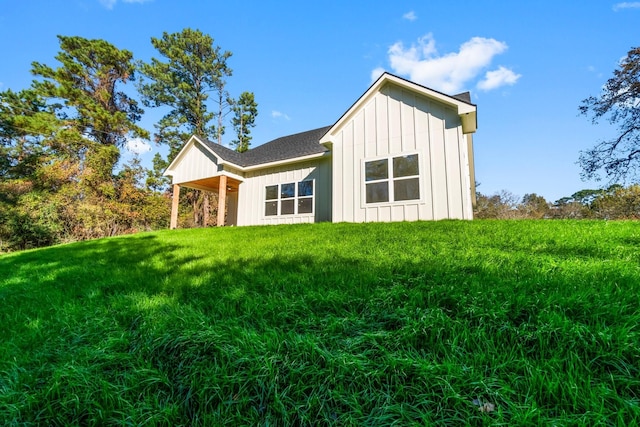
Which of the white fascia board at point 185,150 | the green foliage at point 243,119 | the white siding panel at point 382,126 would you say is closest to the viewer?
the white siding panel at point 382,126

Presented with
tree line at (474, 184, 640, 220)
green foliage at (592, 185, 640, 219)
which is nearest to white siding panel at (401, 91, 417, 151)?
green foliage at (592, 185, 640, 219)

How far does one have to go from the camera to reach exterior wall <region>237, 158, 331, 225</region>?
1005cm

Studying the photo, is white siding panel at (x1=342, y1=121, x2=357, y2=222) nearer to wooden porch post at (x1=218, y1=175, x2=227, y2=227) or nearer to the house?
the house

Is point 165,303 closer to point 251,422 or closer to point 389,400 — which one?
point 251,422

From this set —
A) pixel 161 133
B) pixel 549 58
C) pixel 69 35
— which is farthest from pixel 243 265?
pixel 69 35

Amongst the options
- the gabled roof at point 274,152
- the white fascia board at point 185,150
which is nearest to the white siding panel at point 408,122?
the gabled roof at point 274,152

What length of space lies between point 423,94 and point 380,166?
2.36m

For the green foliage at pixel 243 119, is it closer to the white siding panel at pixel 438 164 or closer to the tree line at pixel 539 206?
the white siding panel at pixel 438 164

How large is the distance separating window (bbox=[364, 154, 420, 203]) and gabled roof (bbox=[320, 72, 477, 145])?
63.0 inches

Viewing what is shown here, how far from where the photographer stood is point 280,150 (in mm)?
12203

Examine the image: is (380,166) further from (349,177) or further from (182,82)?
(182,82)

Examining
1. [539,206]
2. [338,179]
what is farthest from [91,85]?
[539,206]

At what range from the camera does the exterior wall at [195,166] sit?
12.0 meters

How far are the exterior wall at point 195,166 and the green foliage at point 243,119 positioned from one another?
45.5ft
